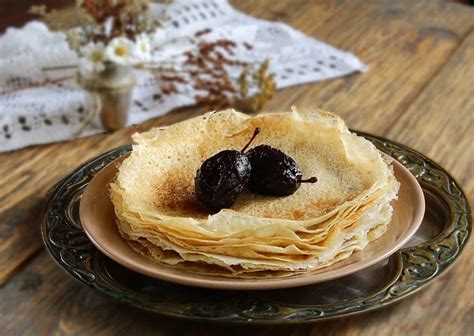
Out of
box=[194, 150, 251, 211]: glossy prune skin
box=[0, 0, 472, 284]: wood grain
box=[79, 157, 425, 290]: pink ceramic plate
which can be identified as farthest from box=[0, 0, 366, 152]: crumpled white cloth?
box=[194, 150, 251, 211]: glossy prune skin

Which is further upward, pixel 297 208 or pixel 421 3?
pixel 297 208

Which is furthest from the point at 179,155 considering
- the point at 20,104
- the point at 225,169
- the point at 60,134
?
the point at 20,104

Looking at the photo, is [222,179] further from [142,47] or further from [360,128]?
[142,47]

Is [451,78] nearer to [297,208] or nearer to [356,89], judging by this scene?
[356,89]

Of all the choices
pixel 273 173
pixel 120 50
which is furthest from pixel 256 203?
pixel 120 50

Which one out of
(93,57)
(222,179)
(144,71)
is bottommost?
(144,71)

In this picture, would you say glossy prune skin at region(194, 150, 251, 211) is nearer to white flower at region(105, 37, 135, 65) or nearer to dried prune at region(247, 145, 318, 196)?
dried prune at region(247, 145, 318, 196)
